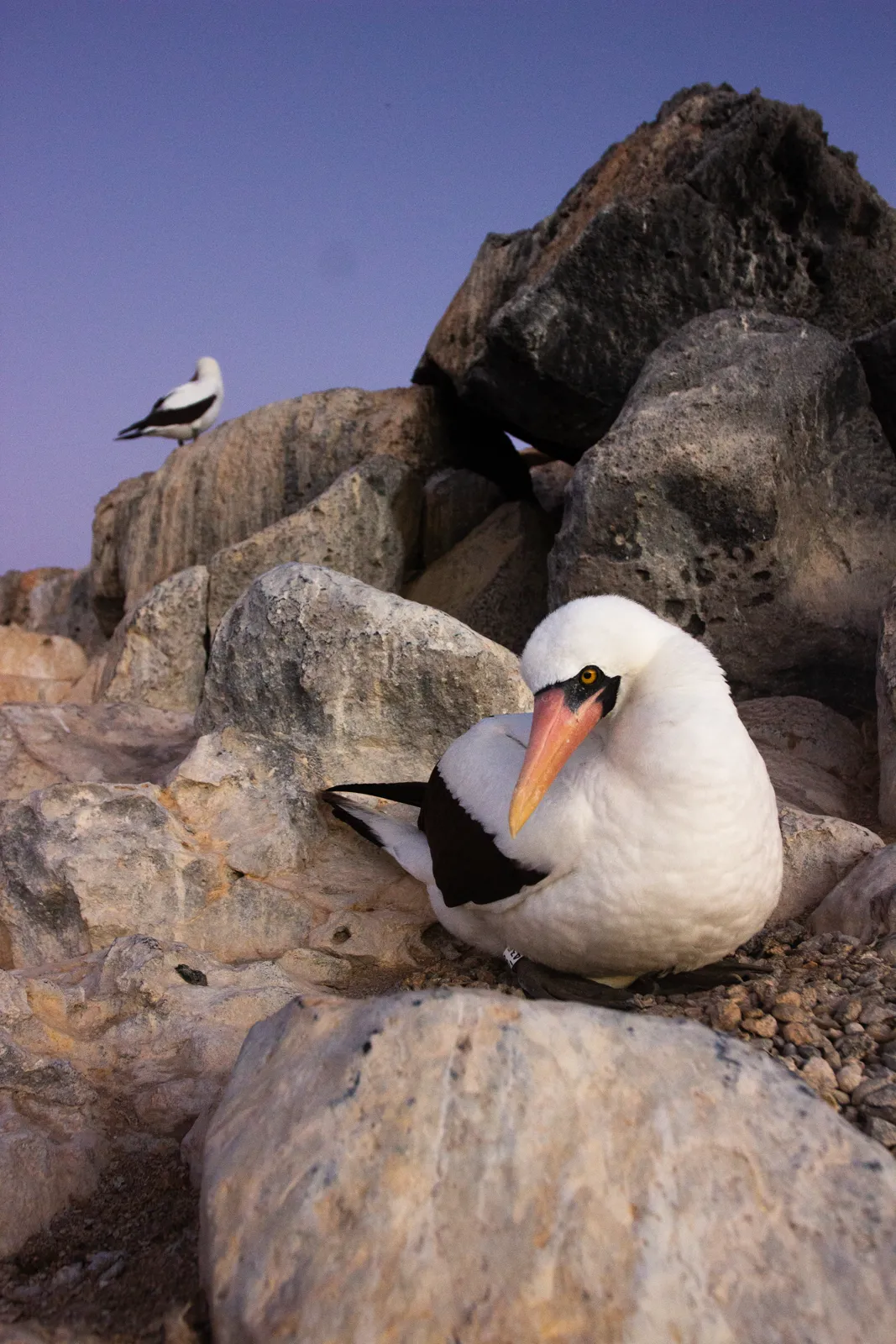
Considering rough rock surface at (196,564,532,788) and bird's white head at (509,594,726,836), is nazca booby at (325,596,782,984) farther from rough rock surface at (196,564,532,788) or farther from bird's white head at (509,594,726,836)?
rough rock surface at (196,564,532,788)

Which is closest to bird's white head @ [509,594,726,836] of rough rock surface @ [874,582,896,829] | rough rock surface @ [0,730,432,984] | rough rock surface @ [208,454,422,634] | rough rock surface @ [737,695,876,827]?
rough rock surface @ [0,730,432,984]

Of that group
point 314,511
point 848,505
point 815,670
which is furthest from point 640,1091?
point 314,511

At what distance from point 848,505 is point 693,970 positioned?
412 centimetres

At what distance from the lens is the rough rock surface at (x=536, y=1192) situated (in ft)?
4.61

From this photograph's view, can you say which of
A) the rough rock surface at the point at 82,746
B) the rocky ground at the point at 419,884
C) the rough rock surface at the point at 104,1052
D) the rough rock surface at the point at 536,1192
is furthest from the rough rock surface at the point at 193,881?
the rough rock surface at the point at 536,1192

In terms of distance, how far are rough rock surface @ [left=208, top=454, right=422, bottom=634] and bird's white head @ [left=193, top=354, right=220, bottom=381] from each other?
6.41m

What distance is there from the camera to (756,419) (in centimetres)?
591

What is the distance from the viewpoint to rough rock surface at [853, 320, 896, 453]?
245 inches

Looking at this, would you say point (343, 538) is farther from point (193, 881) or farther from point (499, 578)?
point (193, 881)

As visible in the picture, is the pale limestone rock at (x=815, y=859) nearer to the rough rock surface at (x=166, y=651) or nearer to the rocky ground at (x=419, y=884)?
the rocky ground at (x=419, y=884)

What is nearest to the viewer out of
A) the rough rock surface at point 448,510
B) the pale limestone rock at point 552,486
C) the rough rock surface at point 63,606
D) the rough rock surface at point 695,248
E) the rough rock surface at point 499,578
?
the rough rock surface at point 695,248

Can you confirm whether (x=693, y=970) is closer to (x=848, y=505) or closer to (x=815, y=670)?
(x=815, y=670)

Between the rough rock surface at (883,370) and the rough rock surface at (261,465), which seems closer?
the rough rock surface at (883,370)

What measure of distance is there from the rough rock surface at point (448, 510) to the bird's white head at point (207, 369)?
248 inches
